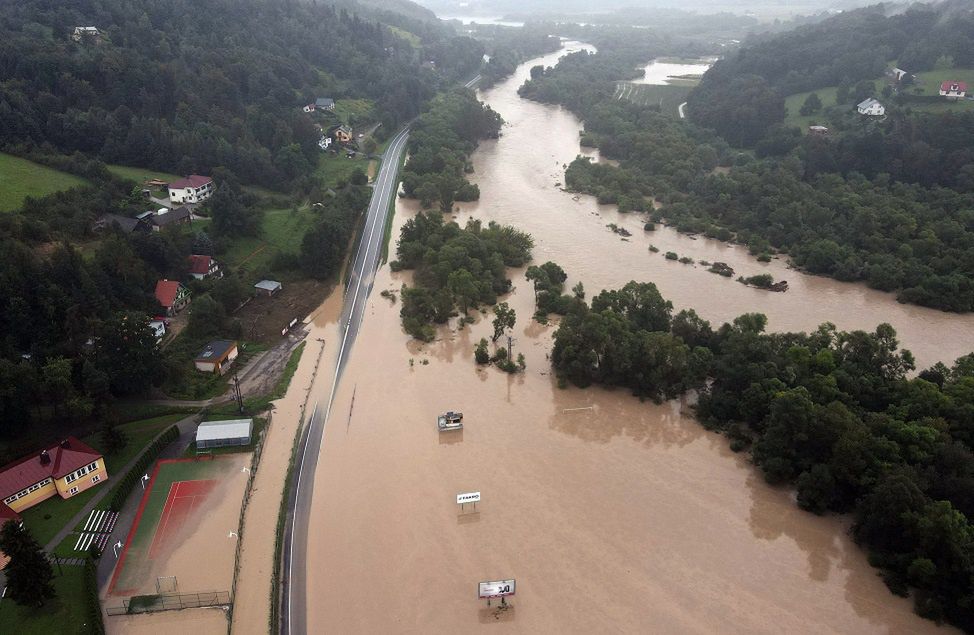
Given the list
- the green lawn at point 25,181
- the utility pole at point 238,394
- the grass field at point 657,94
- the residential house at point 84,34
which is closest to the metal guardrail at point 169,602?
the utility pole at point 238,394

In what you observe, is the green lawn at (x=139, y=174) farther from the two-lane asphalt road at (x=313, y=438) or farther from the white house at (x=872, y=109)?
the white house at (x=872, y=109)

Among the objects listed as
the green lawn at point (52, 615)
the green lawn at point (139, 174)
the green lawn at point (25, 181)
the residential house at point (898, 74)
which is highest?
the residential house at point (898, 74)

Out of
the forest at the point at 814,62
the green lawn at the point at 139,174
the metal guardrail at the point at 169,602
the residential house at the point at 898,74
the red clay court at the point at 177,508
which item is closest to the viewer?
the metal guardrail at the point at 169,602

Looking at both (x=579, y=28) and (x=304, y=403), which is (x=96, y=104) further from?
(x=579, y=28)

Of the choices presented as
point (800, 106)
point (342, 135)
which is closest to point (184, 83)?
point (342, 135)

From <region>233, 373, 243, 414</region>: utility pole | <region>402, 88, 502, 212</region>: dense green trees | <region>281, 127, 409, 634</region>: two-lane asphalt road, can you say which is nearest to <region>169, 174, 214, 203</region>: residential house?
<region>281, 127, 409, 634</region>: two-lane asphalt road

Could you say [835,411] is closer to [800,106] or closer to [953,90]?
[953,90]

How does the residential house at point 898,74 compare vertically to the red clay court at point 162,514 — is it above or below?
above
